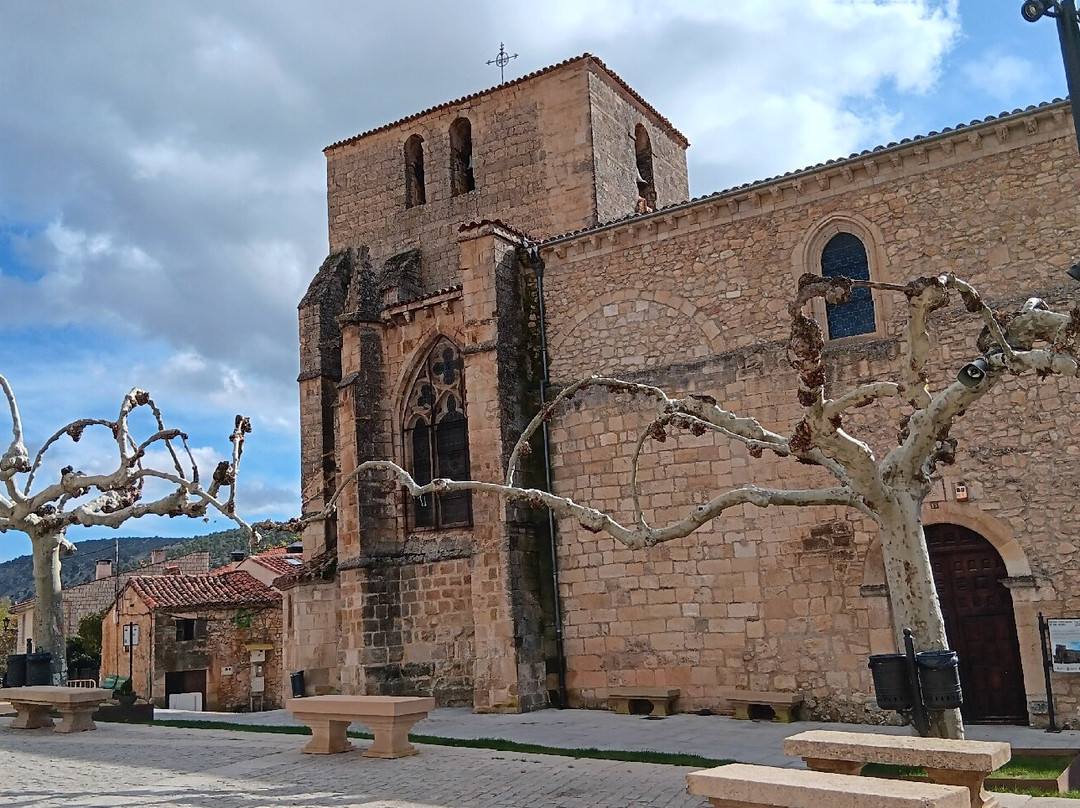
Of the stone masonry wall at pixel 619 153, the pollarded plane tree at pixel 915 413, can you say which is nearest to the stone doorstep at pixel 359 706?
the pollarded plane tree at pixel 915 413

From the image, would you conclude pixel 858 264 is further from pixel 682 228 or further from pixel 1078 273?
pixel 1078 273

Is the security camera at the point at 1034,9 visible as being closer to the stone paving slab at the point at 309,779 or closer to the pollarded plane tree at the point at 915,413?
the pollarded plane tree at the point at 915,413

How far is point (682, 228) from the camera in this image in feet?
48.8

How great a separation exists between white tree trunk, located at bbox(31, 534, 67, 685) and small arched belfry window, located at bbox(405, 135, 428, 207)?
956 centimetres

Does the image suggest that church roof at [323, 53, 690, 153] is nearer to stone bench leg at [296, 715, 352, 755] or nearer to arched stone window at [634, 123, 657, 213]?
arched stone window at [634, 123, 657, 213]

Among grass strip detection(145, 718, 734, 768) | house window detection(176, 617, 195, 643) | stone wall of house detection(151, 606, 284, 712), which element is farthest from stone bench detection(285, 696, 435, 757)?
house window detection(176, 617, 195, 643)

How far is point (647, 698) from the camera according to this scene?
1386 centimetres

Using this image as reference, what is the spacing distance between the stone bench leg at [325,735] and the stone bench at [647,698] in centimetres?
489

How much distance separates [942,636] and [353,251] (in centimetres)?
1620

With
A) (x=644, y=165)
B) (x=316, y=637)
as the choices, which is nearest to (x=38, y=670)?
(x=316, y=637)

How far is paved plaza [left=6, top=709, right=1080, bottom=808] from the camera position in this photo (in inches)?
312

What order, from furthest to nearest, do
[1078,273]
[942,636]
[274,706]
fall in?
1. [274,706]
2. [942,636]
3. [1078,273]

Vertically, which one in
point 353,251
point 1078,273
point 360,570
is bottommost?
point 360,570

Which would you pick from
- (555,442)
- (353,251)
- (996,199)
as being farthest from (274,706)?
(996,199)
